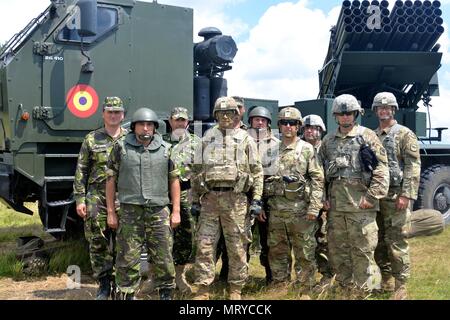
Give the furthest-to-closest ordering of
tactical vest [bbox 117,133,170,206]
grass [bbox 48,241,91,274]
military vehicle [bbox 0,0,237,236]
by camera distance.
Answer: grass [bbox 48,241,91,274] → military vehicle [bbox 0,0,237,236] → tactical vest [bbox 117,133,170,206]

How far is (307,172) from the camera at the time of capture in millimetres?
4500

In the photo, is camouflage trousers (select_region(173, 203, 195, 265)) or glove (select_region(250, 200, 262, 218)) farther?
camouflage trousers (select_region(173, 203, 195, 265))

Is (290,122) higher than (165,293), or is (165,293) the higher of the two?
(290,122)

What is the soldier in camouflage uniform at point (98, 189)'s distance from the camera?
173 inches

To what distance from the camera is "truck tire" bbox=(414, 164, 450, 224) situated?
25.2ft

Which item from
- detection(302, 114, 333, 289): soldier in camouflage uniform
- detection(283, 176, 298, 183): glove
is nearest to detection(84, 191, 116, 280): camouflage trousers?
detection(283, 176, 298, 183): glove

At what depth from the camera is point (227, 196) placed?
13.8 ft

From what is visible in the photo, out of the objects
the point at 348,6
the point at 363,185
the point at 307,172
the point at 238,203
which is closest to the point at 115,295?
the point at 238,203

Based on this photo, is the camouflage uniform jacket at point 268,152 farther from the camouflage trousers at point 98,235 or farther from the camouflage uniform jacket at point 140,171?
the camouflage trousers at point 98,235

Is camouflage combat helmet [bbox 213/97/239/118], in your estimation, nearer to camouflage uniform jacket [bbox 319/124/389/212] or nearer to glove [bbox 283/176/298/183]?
glove [bbox 283/176/298/183]

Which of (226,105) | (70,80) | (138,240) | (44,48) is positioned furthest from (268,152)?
(44,48)

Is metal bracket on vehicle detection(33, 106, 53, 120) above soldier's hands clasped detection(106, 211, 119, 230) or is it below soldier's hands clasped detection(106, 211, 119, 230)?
above

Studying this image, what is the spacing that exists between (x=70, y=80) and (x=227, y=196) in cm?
218

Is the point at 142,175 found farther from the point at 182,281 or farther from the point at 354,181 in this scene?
the point at 354,181
